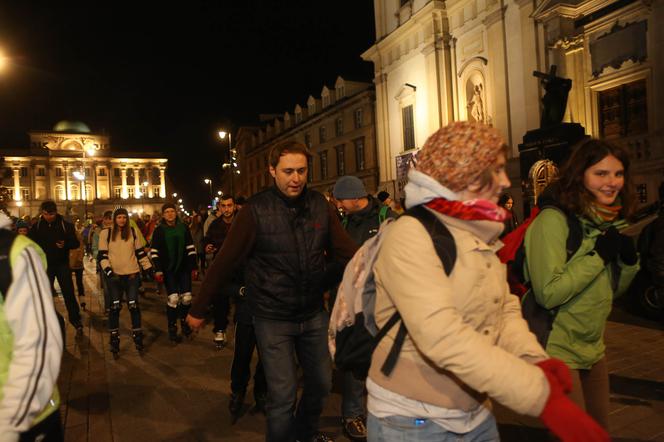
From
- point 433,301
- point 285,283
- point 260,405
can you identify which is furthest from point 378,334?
point 260,405

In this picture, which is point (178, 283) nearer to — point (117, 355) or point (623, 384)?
point (117, 355)

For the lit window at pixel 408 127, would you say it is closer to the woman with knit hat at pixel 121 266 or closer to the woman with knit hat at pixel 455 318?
the woman with knit hat at pixel 121 266

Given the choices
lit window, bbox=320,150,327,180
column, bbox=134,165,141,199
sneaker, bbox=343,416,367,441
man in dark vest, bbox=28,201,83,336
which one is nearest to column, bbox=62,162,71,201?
column, bbox=134,165,141,199

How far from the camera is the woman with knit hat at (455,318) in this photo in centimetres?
156

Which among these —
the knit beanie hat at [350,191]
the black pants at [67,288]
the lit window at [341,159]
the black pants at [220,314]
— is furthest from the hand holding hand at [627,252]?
the lit window at [341,159]

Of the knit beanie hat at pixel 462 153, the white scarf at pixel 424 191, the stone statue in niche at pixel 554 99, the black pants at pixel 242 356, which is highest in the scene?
the stone statue in niche at pixel 554 99

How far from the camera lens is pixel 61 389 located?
5547 millimetres

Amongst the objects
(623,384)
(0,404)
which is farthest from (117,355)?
(623,384)

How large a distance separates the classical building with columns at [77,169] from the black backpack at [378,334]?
104445mm

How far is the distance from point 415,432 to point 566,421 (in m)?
0.55

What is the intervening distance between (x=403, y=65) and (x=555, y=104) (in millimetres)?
14847

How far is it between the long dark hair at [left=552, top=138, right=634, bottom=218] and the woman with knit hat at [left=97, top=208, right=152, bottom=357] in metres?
6.13

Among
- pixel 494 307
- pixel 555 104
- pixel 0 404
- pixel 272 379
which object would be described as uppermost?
pixel 555 104

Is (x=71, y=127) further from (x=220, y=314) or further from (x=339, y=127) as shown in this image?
(x=220, y=314)
